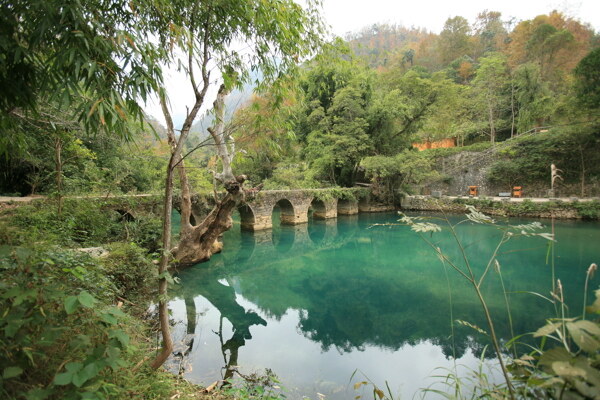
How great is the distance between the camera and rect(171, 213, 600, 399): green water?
150 inches

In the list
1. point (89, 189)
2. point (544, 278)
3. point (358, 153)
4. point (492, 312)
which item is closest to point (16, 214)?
point (89, 189)

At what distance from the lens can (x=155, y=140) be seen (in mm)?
3838

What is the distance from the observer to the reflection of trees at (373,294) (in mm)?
4625

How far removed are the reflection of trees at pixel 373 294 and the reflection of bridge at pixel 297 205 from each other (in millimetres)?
2882

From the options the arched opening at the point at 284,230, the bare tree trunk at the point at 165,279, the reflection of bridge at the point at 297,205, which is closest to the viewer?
the bare tree trunk at the point at 165,279

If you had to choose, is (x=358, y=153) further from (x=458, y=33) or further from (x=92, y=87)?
(x=458, y=33)

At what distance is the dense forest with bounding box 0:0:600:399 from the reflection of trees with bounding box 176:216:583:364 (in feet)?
4.63

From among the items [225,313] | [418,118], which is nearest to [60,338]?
[225,313]

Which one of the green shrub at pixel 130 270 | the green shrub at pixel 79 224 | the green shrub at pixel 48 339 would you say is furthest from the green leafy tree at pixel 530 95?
the green shrub at pixel 48 339

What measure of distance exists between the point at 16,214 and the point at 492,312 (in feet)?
25.4

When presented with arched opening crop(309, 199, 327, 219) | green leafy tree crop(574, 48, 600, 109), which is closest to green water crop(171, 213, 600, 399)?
arched opening crop(309, 199, 327, 219)

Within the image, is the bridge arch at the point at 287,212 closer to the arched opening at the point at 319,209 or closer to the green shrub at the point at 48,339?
the arched opening at the point at 319,209

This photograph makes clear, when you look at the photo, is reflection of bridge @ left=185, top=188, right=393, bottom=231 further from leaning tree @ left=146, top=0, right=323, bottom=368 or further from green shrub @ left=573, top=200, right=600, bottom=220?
green shrub @ left=573, top=200, right=600, bottom=220

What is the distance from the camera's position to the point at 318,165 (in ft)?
57.5
